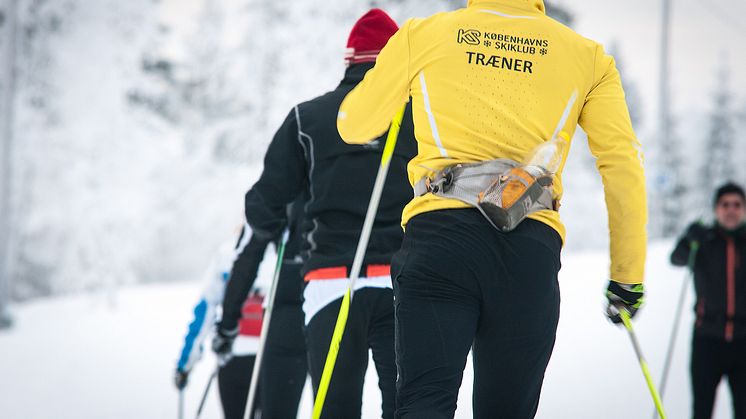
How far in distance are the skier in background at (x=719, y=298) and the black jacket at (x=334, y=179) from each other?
3.62m

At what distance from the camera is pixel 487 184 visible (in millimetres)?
2652

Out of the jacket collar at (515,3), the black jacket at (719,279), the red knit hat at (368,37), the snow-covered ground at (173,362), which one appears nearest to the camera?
the jacket collar at (515,3)

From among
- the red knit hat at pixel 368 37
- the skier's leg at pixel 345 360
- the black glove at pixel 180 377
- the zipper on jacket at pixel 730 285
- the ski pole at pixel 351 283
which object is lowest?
the black glove at pixel 180 377

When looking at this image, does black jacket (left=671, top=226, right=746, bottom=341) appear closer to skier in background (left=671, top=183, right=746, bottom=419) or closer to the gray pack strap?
skier in background (left=671, top=183, right=746, bottom=419)

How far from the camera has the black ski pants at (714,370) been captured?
629 centimetres

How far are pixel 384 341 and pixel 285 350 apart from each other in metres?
1.19

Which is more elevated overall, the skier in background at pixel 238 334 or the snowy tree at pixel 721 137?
the skier in background at pixel 238 334

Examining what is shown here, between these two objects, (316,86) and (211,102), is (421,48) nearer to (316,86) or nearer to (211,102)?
(316,86)

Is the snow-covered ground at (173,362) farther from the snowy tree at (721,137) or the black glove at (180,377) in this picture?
the snowy tree at (721,137)

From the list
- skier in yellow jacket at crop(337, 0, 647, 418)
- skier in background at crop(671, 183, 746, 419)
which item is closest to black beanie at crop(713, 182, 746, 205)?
skier in background at crop(671, 183, 746, 419)

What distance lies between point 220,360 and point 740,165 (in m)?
47.2

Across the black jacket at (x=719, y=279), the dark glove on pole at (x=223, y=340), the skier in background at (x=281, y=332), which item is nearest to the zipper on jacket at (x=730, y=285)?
the black jacket at (x=719, y=279)

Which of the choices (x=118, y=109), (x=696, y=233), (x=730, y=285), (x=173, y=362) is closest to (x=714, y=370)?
(x=730, y=285)

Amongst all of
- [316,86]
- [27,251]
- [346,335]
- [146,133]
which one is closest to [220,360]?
[346,335]
